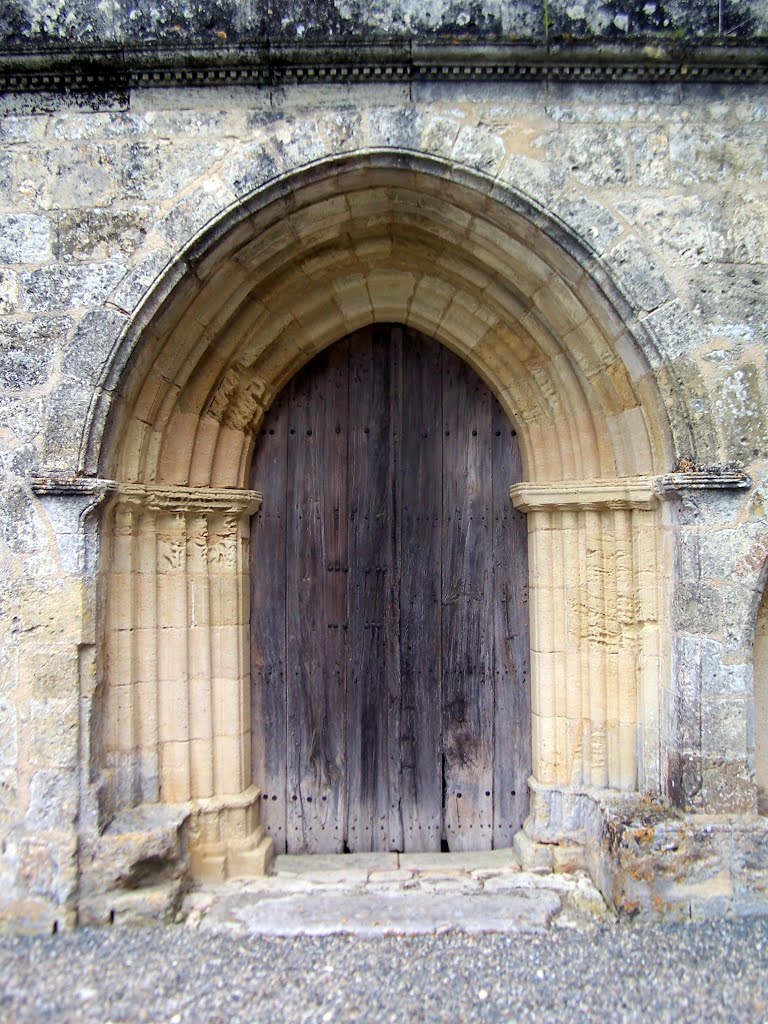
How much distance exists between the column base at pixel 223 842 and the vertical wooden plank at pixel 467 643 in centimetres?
97

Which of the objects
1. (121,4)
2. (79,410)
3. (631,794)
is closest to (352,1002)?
(631,794)

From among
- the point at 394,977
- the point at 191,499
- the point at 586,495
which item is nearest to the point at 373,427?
the point at 191,499

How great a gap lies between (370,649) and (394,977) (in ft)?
4.68

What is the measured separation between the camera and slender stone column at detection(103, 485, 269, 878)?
3.09 m

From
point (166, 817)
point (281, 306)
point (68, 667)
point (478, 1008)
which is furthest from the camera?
point (281, 306)

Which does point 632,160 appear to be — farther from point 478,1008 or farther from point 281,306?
point 478,1008

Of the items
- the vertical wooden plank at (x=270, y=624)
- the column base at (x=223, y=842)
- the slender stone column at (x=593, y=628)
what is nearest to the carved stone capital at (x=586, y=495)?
the slender stone column at (x=593, y=628)

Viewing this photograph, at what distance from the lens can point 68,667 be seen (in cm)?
288

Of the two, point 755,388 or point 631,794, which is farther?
point 631,794

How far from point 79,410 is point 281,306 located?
1088 mm

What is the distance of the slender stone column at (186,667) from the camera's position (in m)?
3.09

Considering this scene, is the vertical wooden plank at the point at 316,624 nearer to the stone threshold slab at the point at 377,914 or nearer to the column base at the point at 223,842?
the column base at the point at 223,842

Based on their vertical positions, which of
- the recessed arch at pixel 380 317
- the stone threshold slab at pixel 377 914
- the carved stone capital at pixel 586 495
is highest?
the recessed arch at pixel 380 317

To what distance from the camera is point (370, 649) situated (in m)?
3.61
